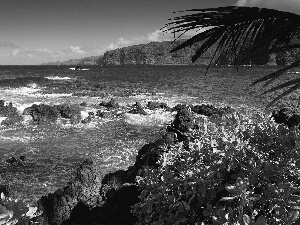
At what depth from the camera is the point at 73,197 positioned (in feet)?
32.9

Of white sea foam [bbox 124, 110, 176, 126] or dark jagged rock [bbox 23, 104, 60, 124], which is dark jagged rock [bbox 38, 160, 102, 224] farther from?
dark jagged rock [bbox 23, 104, 60, 124]

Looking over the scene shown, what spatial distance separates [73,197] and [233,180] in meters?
7.30

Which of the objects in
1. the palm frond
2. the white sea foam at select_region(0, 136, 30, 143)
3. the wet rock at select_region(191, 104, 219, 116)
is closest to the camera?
the palm frond

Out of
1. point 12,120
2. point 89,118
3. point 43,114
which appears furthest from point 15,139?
point 89,118

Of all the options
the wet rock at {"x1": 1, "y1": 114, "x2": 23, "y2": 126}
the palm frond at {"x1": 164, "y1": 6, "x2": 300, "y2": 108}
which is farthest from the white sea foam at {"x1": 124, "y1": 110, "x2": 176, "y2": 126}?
the palm frond at {"x1": 164, "y1": 6, "x2": 300, "y2": 108}

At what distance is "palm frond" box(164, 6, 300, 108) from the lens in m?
2.39

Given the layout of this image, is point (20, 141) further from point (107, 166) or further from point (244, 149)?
point (244, 149)

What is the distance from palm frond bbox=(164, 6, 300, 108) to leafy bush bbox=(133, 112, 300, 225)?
4.55ft

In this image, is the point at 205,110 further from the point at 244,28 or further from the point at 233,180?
the point at 244,28

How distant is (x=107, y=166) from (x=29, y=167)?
3.89 meters

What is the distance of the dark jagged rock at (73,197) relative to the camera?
31.5 ft

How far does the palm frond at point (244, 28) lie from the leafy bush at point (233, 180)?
1.39 meters

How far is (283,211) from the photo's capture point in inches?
126

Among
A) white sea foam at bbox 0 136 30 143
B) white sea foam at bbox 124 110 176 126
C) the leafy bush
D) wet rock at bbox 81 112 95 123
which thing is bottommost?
white sea foam at bbox 124 110 176 126
